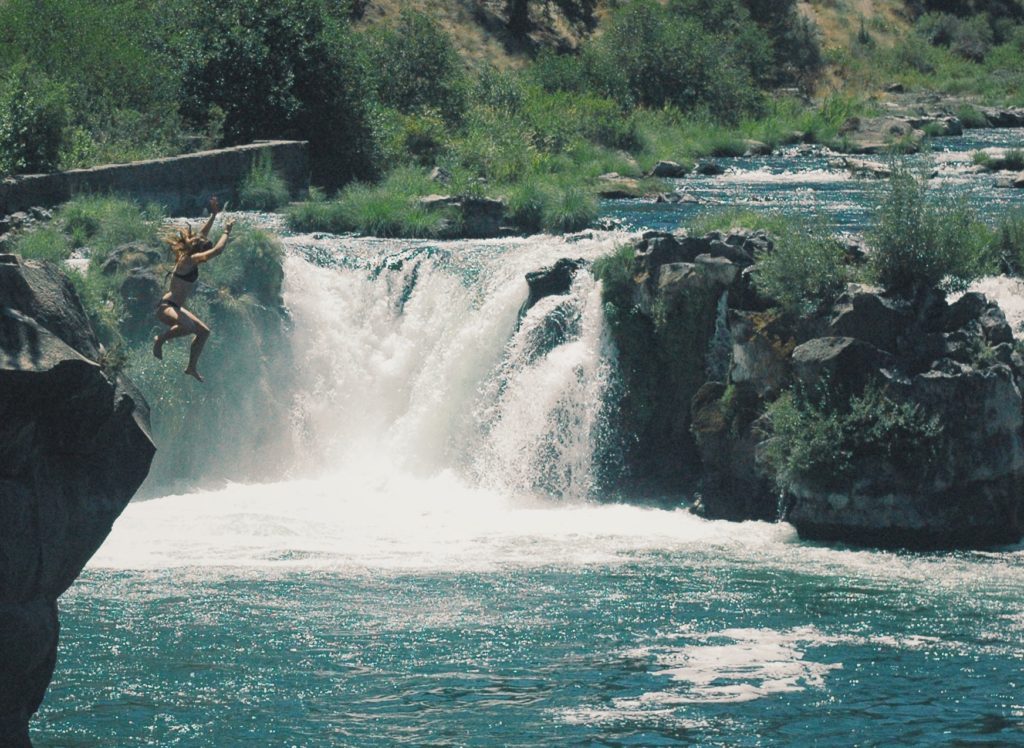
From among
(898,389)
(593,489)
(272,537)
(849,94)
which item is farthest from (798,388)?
(849,94)

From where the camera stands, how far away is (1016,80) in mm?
69000

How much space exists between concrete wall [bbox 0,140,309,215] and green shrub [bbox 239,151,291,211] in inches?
9.3

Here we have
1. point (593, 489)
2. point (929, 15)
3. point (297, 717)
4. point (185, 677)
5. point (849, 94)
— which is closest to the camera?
point (297, 717)

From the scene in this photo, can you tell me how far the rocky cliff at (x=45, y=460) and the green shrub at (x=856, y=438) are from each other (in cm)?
1059

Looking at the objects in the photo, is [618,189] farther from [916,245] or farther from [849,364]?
[849,364]

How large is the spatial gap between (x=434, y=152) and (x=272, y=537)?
21120mm

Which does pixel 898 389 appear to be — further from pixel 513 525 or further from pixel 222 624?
pixel 222 624

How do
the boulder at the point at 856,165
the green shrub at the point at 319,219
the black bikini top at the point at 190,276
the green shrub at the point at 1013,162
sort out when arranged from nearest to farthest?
1. the black bikini top at the point at 190,276
2. the green shrub at the point at 319,219
3. the boulder at the point at 856,165
4. the green shrub at the point at 1013,162

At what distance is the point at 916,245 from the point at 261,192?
661 inches

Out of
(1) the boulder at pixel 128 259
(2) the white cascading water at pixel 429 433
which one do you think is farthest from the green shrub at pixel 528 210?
(1) the boulder at pixel 128 259

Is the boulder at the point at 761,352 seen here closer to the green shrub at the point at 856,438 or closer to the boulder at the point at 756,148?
the green shrub at the point at 856,438

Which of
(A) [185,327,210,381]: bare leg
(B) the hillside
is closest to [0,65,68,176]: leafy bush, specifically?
(A) [185,327,210,381]: bare leg

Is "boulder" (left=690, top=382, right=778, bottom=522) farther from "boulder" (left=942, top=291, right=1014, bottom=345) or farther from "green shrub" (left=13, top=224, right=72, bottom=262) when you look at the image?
"green shrub" (left=13, top=224, right=72, bottom=262)

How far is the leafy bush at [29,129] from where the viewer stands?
109 ft
